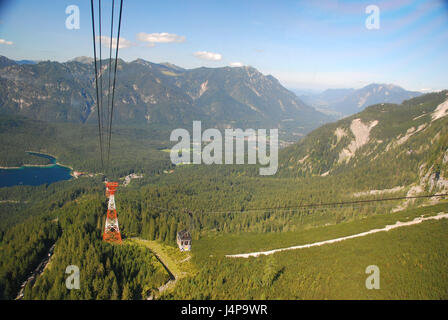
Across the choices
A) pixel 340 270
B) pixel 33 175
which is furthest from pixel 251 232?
pixel 33 175

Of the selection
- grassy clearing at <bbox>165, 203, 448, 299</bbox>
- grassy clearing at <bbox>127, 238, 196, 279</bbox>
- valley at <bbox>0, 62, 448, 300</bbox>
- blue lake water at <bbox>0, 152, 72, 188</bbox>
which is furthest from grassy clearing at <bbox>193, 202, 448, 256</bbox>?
blue lake water at <bbox>0, 152, 72, 188</bbox>

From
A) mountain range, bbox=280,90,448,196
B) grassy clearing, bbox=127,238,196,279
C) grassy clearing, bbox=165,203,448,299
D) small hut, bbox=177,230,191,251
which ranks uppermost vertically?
mountain range, bbox=280,90,448,196

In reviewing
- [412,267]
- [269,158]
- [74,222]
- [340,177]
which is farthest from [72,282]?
[269,158]

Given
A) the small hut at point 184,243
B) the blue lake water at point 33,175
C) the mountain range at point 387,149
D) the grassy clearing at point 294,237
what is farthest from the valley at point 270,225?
the blue lake water at point 33,175

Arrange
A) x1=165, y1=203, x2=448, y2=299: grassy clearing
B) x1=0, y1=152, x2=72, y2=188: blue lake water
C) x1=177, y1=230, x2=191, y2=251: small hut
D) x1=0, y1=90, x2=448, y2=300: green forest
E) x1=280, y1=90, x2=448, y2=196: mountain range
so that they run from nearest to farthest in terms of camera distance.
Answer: x1=165, y1=203, x2=448, y2=299: grassy clearing, x1=0, y1=90, x2=448, y2=300: green forest, x1=177, y1=230, x2=191, y2=251: small hut, x1=280, y1=90, x2=448, y2=196: mountain range, x1=0, y1=152, x2=72, y2=188: blue lake water

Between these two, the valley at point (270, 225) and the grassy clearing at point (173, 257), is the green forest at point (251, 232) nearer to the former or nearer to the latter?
the valley at point (270, 225)

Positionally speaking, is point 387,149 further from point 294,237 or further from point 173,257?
point 173,257

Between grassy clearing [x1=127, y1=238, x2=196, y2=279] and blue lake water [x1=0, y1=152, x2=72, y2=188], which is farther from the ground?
blue lake water [x1=0, y1=152, x2=72, y2=188]

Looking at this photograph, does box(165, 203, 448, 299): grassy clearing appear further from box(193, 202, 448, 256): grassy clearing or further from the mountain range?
the mountain range
